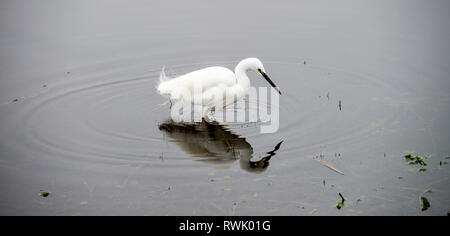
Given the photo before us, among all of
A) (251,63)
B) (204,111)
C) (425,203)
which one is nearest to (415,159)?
(425,203)

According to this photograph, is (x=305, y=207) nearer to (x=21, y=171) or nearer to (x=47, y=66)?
(x=21, y=171)

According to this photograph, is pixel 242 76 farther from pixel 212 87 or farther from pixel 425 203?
pixel 425 203

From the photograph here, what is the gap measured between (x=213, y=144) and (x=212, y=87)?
98 centimetres

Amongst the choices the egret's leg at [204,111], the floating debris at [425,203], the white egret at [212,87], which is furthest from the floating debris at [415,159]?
the egret's leg at [204,111]

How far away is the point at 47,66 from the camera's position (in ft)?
33.9

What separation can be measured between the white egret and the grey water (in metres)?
0.43

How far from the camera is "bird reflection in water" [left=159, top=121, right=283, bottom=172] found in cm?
667

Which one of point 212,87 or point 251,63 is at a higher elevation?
point 251,63

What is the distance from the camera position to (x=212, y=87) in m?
7.73

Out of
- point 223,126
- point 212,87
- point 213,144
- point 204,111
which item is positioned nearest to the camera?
point 213,144

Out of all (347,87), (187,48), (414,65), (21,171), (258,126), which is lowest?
(21,171)

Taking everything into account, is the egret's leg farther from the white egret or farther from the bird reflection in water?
the bird reflection in water

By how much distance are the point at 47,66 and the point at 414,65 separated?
23.9 feet
